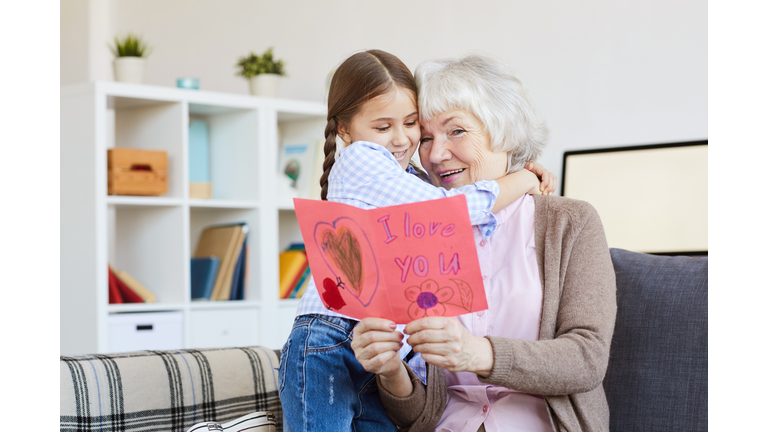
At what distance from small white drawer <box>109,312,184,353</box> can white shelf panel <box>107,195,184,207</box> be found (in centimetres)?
46

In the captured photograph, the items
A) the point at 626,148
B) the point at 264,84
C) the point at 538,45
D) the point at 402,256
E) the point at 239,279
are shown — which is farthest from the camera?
the point at 264,84

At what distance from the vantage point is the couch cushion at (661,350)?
142cm

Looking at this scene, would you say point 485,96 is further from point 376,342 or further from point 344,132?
point 376,342

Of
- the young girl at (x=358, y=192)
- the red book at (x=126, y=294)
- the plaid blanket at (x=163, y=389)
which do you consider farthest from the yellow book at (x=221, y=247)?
the young girl at (x=358, y=192)

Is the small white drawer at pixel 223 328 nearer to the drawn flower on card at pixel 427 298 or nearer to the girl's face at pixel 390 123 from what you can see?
the girl's face at pixel 390 123

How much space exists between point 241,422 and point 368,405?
0.82 feet

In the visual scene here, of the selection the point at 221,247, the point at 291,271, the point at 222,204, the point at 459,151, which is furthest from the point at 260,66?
the point at 459,151

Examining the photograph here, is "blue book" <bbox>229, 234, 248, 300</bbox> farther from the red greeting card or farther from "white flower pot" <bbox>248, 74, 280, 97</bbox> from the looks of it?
the red greeting card

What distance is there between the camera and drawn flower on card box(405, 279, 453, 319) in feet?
3.22

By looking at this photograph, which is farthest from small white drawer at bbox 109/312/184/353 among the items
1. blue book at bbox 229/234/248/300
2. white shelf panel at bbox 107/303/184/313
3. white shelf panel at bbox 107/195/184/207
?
white shelf panel at bbox 107/195/184/207

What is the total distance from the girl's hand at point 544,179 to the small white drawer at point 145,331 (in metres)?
2.01

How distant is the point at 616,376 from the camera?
4.93 ft

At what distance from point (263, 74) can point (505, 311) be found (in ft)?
7.96
